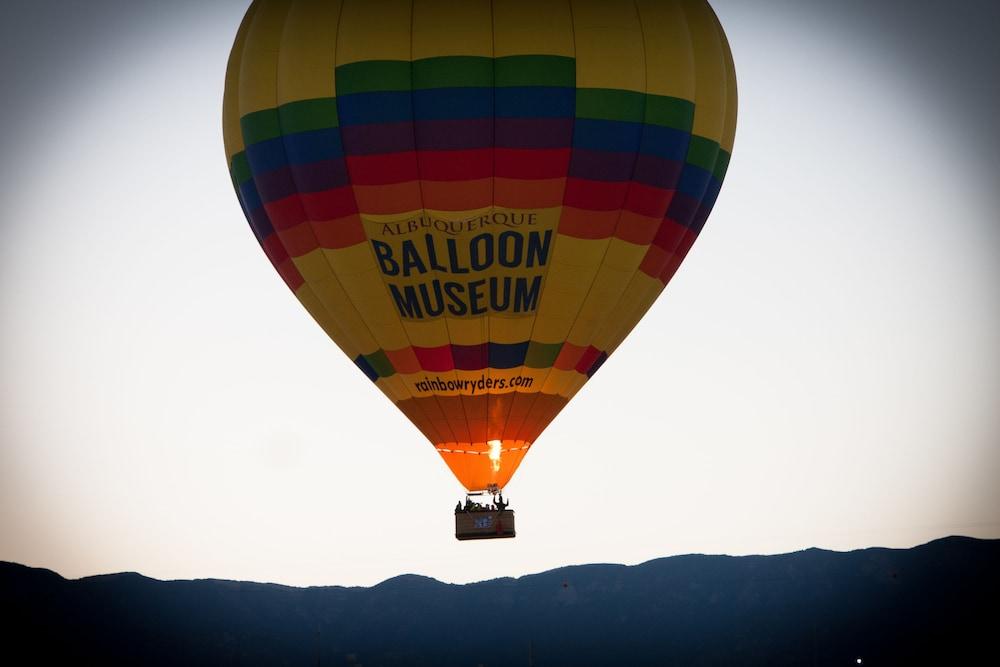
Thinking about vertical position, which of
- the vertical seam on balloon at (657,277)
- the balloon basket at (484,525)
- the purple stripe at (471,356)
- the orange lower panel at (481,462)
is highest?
the vertical seam on balloon at (657,277)

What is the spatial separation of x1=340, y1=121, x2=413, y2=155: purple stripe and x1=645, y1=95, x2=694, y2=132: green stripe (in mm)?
2888

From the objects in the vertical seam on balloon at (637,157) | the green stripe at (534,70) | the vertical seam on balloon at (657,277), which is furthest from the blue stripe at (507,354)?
the green stripe at (534,70)

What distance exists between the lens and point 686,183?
56.6ft

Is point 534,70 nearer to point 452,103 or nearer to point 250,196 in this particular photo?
point 452,103

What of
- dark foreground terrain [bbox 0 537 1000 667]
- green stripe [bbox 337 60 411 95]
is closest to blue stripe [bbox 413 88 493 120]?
green stripe [bbox 337 60 411 95]

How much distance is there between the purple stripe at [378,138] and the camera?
623 inches

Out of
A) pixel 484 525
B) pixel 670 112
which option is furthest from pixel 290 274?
pixel 670 112

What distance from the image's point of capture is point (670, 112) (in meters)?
16.5

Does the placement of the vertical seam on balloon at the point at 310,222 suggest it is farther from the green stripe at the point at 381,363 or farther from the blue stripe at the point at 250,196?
the blue stripe at the point at 250,196

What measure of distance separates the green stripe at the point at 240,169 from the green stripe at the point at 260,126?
0.39 m

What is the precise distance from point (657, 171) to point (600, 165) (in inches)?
34.3

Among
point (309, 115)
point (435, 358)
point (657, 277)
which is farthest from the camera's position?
point (657, 277)

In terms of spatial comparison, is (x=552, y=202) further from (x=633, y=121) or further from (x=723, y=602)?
(x=723, y=602)

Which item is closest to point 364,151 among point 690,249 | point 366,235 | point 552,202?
point 366,235
